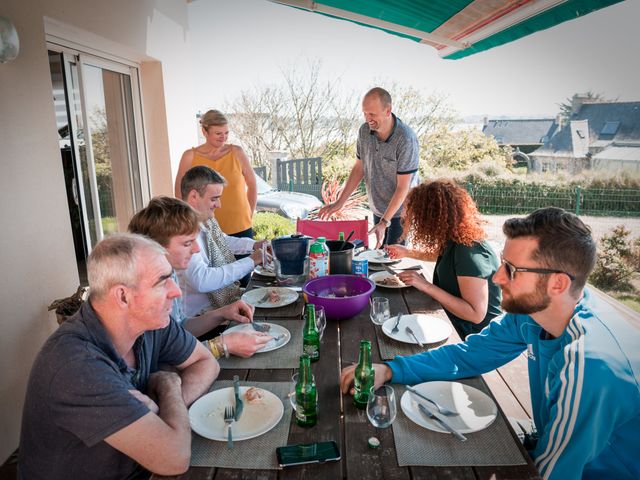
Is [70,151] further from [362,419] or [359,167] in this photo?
[362,419]

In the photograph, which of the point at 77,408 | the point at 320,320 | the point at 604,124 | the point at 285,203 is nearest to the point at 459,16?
the point at 320,320

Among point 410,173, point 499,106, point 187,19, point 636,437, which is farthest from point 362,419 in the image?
point 499,106

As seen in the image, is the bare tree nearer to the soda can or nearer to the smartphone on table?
the soda can

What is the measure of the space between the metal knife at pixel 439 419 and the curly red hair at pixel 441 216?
3.31 feet

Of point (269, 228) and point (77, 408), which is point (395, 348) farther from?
point (269, 228)

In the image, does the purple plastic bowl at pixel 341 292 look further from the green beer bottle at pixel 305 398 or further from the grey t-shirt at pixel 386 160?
the grey t-shirt at pixel 386 160

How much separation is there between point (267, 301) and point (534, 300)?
127 cm

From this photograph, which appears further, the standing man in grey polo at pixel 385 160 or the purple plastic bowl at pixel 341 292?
the standing man in grey polo at pixel 385 160

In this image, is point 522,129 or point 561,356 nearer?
point 561,356

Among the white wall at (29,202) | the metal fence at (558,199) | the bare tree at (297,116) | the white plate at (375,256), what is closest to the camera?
the white wall at (29,202)

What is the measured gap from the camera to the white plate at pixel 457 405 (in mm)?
1183

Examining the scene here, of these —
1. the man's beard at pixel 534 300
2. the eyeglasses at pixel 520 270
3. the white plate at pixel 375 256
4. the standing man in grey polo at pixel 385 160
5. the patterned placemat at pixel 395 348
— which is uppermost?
the standing man in grey polo at pixel 385 160

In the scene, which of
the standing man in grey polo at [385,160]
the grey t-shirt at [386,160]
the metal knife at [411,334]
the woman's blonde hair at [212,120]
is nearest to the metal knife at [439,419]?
the metal knife at [411,334]

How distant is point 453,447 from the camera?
3.62 feet
